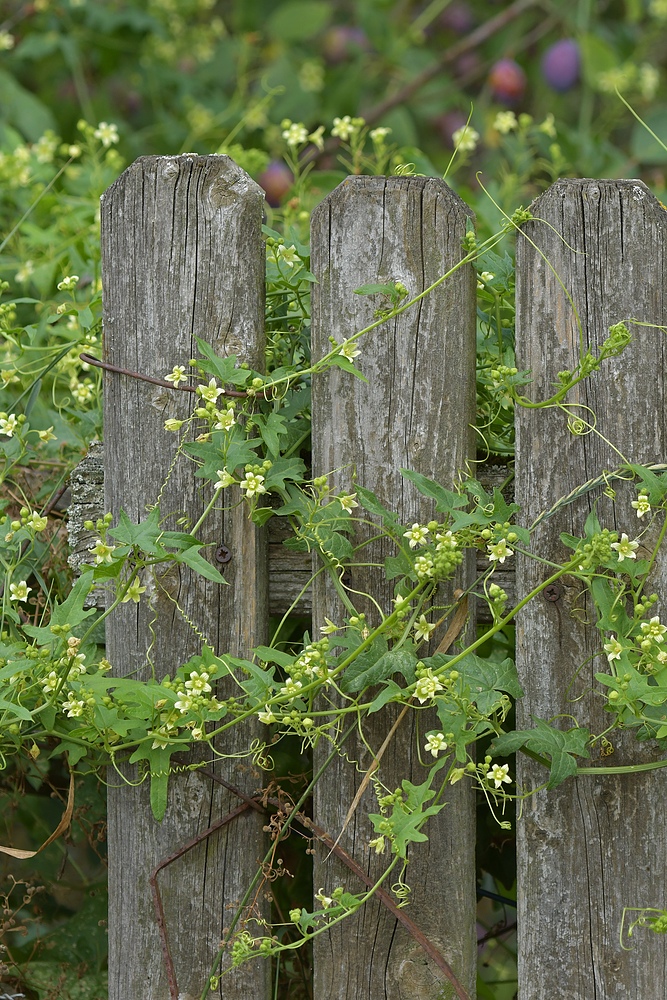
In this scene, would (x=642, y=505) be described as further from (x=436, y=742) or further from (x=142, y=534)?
(x=142, y=534)

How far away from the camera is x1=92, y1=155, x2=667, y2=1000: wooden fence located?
56.8 inches

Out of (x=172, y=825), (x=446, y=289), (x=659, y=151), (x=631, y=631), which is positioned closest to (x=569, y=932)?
(x=631, y=631)

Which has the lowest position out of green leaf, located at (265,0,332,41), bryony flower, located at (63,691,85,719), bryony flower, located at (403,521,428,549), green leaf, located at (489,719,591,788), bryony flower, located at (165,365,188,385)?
green leaf, located at (489,719,591,788)

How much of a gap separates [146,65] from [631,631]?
9.76 ft

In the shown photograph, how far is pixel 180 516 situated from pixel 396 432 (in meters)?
0.37

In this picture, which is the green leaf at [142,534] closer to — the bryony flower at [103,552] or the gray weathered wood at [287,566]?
the bryony flower at [103,552]

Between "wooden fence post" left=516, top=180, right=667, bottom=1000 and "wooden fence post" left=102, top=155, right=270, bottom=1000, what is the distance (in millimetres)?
433

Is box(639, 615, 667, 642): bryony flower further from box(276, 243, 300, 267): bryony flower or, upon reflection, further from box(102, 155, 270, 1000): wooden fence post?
box(276, 243, 300, 267): bryony flower

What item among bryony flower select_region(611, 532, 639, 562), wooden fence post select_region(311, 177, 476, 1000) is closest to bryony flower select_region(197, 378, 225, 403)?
wooden fence post select_region(311, 177, 476, 1000)

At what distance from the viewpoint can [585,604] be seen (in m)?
1.46

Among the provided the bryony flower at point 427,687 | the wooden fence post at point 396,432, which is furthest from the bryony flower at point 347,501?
the bryony flower at point 427,687

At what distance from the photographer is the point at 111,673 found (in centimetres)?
156

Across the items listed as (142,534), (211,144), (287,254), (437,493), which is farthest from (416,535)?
(211,144)

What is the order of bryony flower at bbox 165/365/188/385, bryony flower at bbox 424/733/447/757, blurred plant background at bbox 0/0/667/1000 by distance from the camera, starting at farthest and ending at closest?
blurred plant background at bbox 0/0/667/1000
bryony flower at bbox 165/365/188/385
bryony flower at bbox 424/733/447/757
